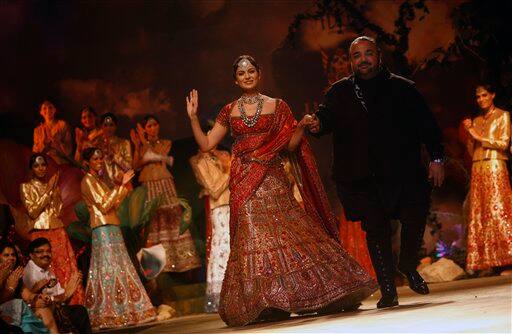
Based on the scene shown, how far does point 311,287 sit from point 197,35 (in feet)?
22.5

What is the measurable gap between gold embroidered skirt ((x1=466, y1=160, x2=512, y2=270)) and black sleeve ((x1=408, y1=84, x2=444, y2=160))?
3.69m

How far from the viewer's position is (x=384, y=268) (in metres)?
5.72

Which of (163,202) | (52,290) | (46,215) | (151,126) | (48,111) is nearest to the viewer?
(52,290)

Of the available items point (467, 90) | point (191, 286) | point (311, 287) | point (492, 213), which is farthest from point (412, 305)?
point (467, 90)

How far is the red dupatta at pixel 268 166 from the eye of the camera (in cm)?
601

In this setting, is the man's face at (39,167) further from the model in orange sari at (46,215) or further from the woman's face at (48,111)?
the woman's face at (48,111)

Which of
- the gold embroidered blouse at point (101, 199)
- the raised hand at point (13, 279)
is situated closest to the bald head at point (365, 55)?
the raised hand at point (13, 279)

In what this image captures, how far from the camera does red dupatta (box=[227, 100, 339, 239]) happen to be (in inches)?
237

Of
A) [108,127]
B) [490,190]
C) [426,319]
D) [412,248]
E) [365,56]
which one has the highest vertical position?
[108,127]

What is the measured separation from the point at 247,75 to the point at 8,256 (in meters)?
1.91

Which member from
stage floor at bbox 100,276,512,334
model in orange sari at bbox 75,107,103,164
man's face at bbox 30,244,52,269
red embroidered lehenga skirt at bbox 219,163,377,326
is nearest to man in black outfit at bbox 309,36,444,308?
red embroidered lehenga skirt at bbox 219,163,377,326

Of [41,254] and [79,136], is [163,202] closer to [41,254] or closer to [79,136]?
[79,136]

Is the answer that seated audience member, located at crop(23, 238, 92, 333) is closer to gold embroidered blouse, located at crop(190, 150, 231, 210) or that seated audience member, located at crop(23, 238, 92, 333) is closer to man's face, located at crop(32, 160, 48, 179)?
man's face, located at crop(32, 160, 48, 179)

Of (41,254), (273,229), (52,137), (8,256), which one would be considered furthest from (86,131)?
(273,229)
